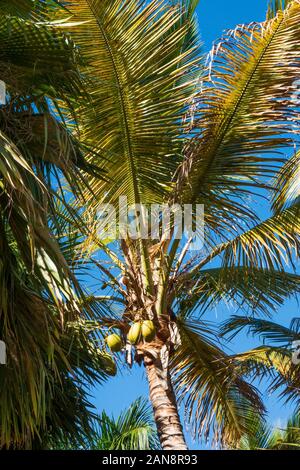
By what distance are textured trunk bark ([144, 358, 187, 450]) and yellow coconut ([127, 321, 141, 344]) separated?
0.18m

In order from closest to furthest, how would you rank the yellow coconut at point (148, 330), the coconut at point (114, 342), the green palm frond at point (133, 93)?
the yellow coconut at point (148, 330) → the coconut at point (114, 342) → the green palm frond at point (133, 93)

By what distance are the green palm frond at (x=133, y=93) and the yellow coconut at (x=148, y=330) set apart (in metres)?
1.31

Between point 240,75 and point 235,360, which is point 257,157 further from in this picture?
point 235,360

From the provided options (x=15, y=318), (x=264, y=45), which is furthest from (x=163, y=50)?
(x=15, y=318)

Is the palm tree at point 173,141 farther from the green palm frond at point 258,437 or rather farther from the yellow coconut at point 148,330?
the green palm frond at point 258,437

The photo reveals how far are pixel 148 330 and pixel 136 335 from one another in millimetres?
145

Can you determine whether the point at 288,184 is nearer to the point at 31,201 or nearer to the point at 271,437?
the point at 31,201

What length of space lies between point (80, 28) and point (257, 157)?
1866mm

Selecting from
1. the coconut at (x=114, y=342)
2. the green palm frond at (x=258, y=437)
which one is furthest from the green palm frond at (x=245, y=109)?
the green palm frond at (x=258, y=437)

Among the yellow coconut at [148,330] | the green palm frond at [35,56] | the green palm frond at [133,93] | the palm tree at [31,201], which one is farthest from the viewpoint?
the green palm frond at [133,93]

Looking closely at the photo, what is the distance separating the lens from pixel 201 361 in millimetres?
7863

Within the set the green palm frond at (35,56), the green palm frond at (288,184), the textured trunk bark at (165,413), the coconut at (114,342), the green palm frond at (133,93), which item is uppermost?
the green palm frond at (133,93)

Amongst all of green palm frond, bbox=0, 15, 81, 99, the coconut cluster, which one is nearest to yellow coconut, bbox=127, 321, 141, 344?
the coconut cluster

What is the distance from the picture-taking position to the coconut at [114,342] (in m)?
6.56
